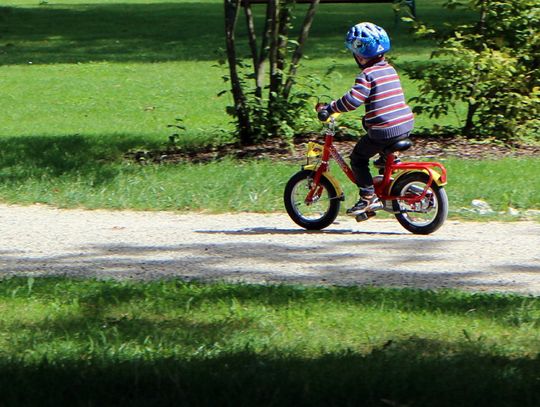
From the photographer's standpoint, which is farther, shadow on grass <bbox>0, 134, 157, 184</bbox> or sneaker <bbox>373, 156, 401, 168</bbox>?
shadow on grass <bbox>0, 134, 157, 184</bbox>

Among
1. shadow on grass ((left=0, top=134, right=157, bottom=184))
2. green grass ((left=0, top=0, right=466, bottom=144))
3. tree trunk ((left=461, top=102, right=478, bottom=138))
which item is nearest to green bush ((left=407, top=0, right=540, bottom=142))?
tree trunk ((left=461, top=102, right=478, bottom=138))

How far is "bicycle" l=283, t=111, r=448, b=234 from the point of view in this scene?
8.52 metres

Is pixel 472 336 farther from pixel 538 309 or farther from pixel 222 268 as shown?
pixel 222 268

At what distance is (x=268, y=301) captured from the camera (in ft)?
20.9

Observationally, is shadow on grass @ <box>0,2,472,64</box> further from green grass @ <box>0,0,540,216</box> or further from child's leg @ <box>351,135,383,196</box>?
child's leg @ <box>351,135,383,196</box>

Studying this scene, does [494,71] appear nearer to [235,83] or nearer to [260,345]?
[235,83]

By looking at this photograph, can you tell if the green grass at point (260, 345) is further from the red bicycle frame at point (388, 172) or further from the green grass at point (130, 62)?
the green grass at point (130, 62)

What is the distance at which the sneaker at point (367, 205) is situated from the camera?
28.8 ft

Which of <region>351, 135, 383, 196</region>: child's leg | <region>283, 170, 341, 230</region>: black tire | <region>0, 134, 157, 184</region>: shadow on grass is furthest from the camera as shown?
<region>0, 134, 157, 184</region>: shadow on grass

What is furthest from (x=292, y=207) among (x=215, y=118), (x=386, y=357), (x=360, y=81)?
(x=215, y=118)

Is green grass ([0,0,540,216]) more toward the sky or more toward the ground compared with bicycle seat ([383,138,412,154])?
more toward the ground

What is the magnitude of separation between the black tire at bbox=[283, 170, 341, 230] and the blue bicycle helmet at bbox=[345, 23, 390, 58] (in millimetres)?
1048

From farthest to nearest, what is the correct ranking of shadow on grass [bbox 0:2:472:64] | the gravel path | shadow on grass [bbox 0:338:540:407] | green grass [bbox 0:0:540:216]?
shadow on grass [bbox 0:2:472:64], green grass [bbox 0:0:540:216], the gravel path, shadow on grass [bbox 0:338:540:407]

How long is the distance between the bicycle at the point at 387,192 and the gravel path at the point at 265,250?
0.46 feet
